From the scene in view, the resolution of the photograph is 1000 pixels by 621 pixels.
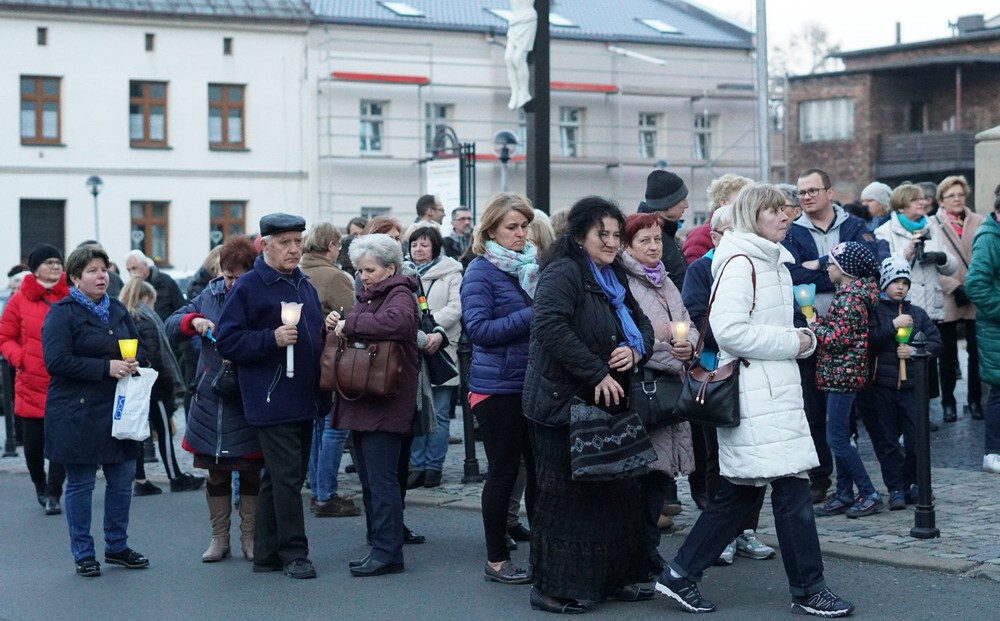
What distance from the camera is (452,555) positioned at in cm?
838

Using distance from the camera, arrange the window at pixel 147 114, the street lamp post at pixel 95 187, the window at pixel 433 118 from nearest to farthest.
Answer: the street lamp post at pixel 95 187
the window at pixel 147 114
the window at pixel 433 118

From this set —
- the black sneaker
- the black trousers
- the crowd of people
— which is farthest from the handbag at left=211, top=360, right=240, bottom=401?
the black sneaker

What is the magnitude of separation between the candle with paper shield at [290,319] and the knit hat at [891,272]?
3.63 metres

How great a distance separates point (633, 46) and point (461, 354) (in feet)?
132

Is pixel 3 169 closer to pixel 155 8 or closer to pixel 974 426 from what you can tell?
pixel 155 8

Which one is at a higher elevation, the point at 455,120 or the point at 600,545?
the point at 455,120

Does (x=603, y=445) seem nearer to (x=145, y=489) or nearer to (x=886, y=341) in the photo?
(x=886, y=341)

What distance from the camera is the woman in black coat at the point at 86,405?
26.6 feet

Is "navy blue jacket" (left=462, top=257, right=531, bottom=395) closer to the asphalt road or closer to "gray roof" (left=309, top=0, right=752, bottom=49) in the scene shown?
the asphalt road

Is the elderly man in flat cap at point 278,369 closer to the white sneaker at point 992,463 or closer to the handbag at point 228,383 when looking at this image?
the handbag at point 228,383

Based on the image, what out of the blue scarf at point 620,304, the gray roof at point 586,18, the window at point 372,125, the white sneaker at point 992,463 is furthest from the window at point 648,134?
the blue scarf at point 620,304

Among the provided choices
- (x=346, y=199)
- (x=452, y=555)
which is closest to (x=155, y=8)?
(x=346, y=199)

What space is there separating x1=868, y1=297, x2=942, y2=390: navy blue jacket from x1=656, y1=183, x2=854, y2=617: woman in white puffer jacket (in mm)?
2205

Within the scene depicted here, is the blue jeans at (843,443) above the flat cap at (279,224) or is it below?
below
